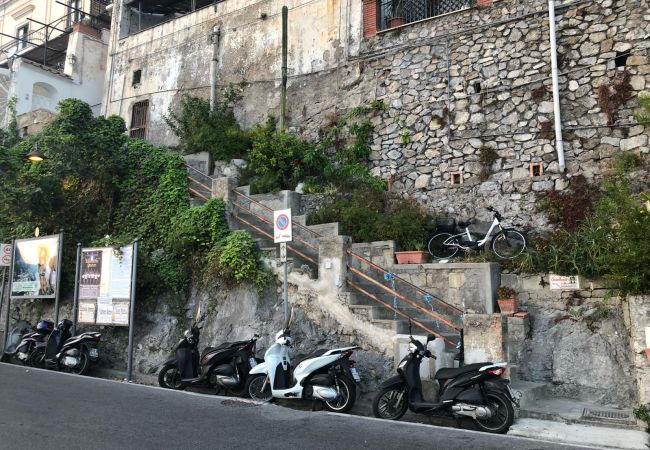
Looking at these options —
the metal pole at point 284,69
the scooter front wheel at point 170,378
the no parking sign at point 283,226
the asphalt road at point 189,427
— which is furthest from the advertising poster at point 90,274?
the metal pole at point 284,69

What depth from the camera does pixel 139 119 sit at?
20.4 m

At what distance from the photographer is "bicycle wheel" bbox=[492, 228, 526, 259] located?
10453 millimetres

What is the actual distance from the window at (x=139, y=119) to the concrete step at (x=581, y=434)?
1721cm

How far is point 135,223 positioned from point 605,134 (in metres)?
10.9

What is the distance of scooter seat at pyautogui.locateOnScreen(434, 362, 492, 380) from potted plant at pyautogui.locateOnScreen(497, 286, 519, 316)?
224cm

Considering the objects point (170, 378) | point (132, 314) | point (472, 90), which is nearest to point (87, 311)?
point (132, 314)

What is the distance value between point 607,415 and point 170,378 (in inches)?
274

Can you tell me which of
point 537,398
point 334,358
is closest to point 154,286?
point 334,358

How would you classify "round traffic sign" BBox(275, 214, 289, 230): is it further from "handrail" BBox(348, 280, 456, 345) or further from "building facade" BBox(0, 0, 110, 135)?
"building facade" BBox(0, 0, 110, 135)

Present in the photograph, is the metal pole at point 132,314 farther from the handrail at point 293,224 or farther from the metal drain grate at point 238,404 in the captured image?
the metal drain grate at point 238,404

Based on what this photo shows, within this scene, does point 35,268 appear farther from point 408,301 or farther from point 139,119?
point 408,301

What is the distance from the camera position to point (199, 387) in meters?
9.37

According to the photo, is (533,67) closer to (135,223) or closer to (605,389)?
(605,389)

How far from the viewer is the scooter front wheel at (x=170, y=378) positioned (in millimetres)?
9508
